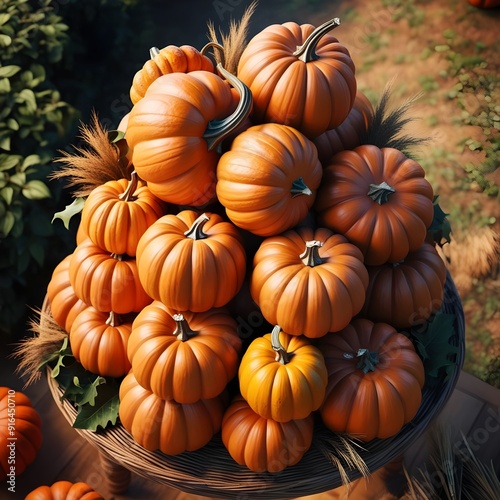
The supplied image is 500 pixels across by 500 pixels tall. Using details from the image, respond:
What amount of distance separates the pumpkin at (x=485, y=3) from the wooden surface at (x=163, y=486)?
3.47 metres

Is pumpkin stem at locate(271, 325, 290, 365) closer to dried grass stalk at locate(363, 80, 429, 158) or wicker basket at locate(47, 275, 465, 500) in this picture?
wicker basket at locate(47, 275, 465, 500)

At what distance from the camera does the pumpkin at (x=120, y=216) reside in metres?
2.25

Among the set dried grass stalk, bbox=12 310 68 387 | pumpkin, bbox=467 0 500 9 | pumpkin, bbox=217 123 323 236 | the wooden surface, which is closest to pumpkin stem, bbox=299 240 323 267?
pumpkin, bbox=217 123 323 236

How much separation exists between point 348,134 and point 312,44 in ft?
1.57

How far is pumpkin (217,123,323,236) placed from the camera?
202 centimetres

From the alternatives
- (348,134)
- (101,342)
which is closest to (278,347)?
(101,342)

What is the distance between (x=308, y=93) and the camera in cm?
217

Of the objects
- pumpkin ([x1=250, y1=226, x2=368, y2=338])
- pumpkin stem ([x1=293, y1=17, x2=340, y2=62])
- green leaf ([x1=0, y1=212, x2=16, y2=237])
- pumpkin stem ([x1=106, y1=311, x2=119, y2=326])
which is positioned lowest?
green leaf ([x1=0, y1=212, x2=16, y2=237])

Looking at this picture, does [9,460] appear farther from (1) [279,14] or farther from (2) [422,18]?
(2) [422,18]

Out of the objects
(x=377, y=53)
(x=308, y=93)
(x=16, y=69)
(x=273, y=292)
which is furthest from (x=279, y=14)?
(x=273, y=292)

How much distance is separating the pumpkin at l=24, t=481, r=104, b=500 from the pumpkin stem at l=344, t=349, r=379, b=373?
1334 mm

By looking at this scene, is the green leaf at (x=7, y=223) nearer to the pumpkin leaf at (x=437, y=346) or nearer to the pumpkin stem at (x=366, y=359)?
the pumpkin stem at (x=366, y=359)

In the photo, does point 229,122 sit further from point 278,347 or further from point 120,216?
point 278,347

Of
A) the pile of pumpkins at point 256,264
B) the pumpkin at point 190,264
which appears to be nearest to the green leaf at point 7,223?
the pile of pumpkins at point 256,264
